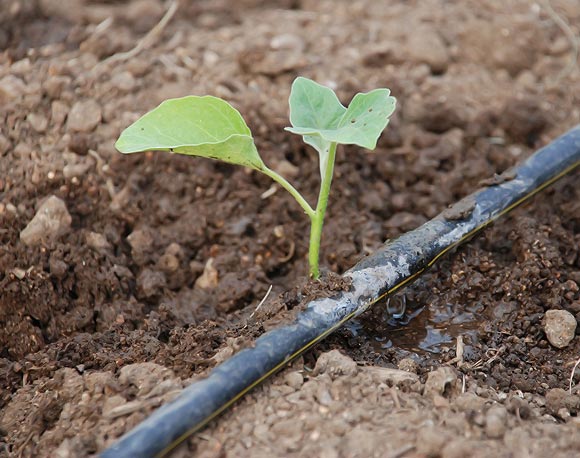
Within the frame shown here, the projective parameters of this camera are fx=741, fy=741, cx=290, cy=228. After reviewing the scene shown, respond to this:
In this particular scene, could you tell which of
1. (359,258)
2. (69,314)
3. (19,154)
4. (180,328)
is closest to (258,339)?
(180,328)

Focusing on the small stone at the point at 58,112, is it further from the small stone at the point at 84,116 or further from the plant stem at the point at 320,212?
the plant stem at the point at 320,212

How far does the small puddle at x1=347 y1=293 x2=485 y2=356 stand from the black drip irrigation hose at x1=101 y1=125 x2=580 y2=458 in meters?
0.09

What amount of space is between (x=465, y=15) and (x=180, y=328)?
192 cm

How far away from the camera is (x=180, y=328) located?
6.14 feet

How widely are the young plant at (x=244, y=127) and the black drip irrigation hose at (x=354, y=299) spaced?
0.57 ft

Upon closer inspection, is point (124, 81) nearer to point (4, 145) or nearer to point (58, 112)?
point (58, 112)

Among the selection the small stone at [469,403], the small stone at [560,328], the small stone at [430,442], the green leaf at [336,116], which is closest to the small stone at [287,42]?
the green leaf at [336,116]

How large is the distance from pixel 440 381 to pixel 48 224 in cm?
120

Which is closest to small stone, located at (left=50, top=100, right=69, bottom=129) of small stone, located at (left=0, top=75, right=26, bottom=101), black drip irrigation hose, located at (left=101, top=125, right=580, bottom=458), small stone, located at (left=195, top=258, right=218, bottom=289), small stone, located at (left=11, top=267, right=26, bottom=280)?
small stone, located at (left=0, top=75, right=26, bottom=101)

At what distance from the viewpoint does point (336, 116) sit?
1930mm

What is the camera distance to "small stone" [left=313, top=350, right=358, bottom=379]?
65.7 inches

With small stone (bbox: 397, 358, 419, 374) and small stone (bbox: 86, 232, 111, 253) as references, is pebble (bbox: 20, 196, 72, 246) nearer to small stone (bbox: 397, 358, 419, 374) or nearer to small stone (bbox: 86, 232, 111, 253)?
small stone (bbox: 86, 232, 111, 253)

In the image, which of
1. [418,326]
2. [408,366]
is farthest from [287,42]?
[408,366]

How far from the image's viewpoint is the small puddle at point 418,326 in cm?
191
